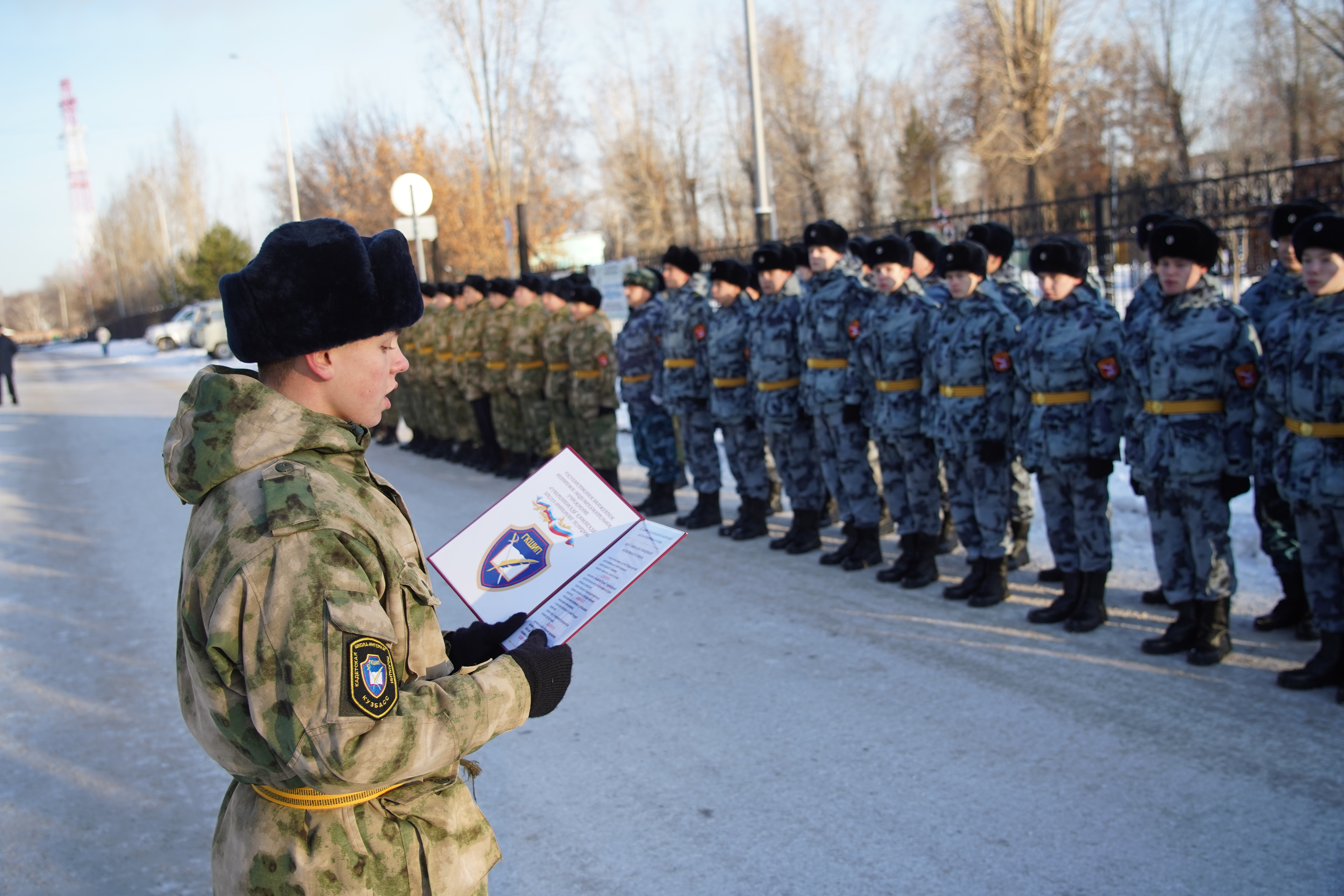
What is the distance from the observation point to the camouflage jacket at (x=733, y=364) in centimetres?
822

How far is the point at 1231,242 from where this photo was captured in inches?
553

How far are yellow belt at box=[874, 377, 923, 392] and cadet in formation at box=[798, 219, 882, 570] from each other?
0.40m

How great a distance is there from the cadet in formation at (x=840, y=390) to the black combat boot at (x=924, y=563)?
48 centimetres

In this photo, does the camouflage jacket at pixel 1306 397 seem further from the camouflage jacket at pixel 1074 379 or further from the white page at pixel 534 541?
the white page at pixel 534 541

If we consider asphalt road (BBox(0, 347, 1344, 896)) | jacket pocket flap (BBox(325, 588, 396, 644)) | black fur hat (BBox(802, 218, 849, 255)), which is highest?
black fur hat (BBox(802, 218, 849, 255))

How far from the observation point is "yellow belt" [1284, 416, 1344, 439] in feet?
14.6

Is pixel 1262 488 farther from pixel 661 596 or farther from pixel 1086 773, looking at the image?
pixel 661 596

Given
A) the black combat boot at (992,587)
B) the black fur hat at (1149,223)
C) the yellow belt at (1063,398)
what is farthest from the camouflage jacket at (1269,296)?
the black combat boot at (992,587)

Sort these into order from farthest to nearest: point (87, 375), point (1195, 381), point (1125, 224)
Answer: point (87, 375) → point (1125, 224) → point (1195, 381)

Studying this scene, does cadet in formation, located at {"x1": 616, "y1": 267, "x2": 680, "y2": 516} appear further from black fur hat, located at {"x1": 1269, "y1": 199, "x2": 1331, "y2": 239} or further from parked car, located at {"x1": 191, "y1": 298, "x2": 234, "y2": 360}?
parked car, located at {"x1": 191, "y1": 298, "x2": 234, "y2": 360}

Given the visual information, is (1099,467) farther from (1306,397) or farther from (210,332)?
(210,332)

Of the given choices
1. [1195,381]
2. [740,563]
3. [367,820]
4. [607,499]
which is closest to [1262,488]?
[1195,381]

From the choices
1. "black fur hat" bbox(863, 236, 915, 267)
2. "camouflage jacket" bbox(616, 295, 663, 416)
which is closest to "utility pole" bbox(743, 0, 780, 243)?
"camouflage jacket" bbox(616, 295, 663, 416)

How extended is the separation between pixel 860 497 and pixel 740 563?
98 cm
